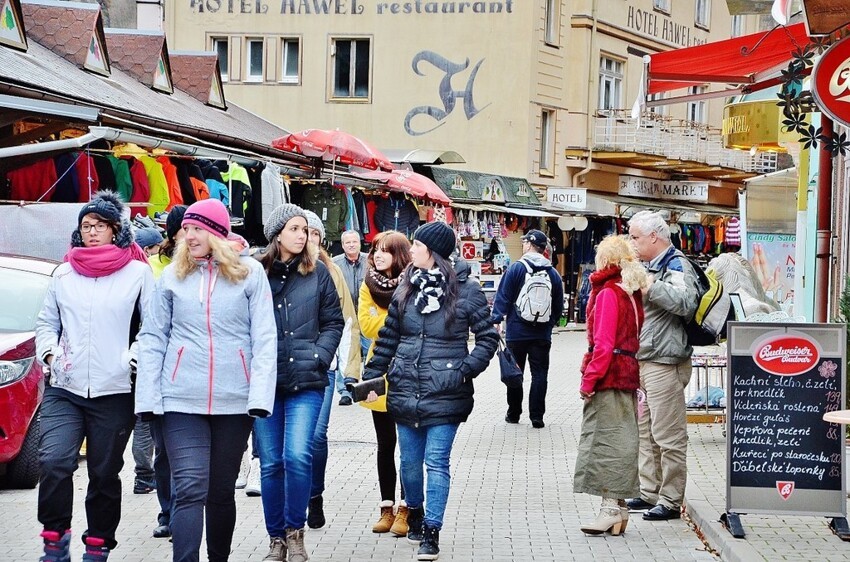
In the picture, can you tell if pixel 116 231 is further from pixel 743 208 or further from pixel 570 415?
pixel 743 208

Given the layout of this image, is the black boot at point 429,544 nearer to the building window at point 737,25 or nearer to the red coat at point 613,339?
the red coat at point 613,339

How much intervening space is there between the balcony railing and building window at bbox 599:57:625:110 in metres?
0.44

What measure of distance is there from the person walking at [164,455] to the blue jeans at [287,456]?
0.52 m

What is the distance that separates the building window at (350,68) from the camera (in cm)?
3738

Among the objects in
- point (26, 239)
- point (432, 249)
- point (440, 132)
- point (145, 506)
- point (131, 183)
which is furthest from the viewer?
point (440, 132)

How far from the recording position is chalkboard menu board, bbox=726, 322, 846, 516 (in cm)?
847

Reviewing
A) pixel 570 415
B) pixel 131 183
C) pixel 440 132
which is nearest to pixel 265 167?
pixel 131 183

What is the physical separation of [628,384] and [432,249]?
59.2 inches

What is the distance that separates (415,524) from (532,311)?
600cm

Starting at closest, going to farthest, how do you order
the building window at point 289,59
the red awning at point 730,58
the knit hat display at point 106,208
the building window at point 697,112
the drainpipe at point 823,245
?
the knit hat display at point 106,208 < the drainpipe at point 823,245 < the red awning at point 730,58 < the building window at point 289,59 < the building window at point 697,112

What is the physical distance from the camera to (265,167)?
16797 millimetres

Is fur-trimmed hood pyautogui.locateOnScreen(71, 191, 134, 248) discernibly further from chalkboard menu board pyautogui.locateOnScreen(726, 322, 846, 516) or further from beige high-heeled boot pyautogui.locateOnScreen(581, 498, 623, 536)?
chalkboard menu board pyautogui.locateOnScreen(726, 322, 846, 516)

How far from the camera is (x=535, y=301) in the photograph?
14148mm

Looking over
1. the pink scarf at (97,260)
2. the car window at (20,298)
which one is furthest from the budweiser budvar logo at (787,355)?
the car window at (20,298)
